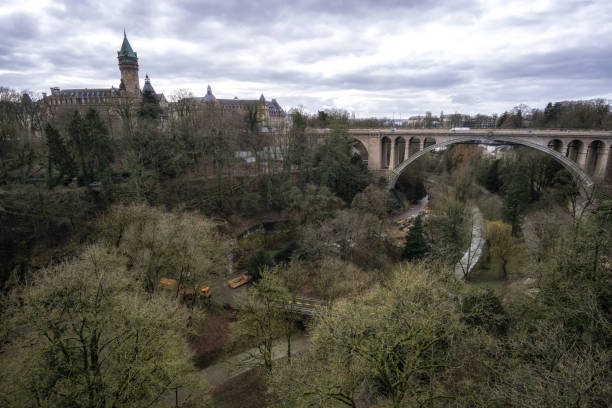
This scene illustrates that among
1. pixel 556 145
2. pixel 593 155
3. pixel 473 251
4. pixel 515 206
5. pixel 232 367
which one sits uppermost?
pixel 556 145

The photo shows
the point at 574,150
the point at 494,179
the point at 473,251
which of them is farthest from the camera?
the point at 494,179

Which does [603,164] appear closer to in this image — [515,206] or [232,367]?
Answer: [515,206]

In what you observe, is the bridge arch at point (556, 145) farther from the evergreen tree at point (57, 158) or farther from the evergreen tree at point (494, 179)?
the evergreen tree at point (57, 158)

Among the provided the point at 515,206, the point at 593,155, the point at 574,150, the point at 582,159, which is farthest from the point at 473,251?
the point at 574,150

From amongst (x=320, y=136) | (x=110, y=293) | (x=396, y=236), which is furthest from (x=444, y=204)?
(x=110, y=293)

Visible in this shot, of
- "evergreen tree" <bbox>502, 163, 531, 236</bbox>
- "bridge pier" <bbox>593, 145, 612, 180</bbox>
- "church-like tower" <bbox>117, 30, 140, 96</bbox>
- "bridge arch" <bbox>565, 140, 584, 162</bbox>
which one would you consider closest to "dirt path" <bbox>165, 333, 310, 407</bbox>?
"evergreen tree" <bbox>502, 163, 531, 236</bbox>

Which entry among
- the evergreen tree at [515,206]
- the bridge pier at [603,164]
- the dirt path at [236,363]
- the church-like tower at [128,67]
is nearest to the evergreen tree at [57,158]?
the dirt path at [236,363]

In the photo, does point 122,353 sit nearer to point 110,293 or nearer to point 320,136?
point 110,293

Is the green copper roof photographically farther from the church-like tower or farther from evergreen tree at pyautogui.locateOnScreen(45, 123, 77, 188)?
evergreen tree at pyautogui.locateOnScreen(45, 123, 77, 188)
